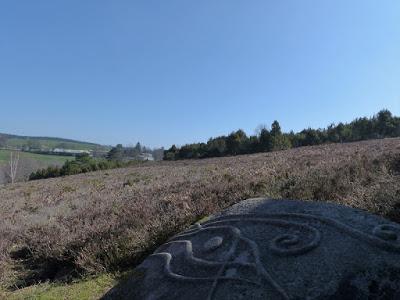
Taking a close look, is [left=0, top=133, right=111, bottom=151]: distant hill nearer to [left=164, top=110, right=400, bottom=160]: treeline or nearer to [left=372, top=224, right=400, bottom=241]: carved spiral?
[left=164, top=110, right=400, bottom=160]: treeline

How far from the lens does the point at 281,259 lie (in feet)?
9.32

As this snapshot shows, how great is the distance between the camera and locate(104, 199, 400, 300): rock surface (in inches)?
102

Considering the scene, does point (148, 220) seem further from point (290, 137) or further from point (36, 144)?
point (36, 144)

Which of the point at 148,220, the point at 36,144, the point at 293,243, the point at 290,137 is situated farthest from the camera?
the point at 36,144

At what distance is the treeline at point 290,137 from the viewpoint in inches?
1438

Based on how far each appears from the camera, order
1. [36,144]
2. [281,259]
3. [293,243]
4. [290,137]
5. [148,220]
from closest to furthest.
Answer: [281,259] < [293,243] < [148,220] < [290,137] < [36,144]

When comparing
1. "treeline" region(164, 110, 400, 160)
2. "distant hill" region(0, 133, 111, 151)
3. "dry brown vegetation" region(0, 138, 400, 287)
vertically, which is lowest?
"dry brown vegetation" region(0, 138, 400, 287)

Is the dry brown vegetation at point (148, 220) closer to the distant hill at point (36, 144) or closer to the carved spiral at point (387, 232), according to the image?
the carved spiral at point (387, 232)

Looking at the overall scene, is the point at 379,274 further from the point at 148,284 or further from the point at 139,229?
the point at 139,229

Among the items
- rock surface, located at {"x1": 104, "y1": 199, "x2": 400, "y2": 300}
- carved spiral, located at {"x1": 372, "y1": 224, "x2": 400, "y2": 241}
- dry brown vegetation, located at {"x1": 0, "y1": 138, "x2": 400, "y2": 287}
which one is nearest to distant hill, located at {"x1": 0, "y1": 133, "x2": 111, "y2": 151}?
dry brown vegetation, located at {"x1": 0, "y1": 138, "x2": 400, "y2": 287}

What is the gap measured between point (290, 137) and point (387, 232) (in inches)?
1475

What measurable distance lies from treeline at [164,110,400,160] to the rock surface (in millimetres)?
32094

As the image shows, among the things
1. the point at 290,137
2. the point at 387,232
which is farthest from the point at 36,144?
the point at 387,232

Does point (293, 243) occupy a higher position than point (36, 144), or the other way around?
point (36, 144)
